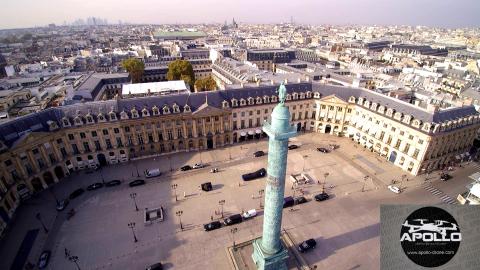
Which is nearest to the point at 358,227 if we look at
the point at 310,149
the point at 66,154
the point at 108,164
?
the point at 310,149

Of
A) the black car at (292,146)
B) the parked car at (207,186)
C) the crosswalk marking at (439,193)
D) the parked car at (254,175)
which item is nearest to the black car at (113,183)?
the parked car at (207,186)

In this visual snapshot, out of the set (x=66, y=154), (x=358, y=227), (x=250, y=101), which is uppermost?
(x=250, y=101)

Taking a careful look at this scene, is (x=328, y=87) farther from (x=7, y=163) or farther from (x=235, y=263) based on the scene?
(x=7, y=163)

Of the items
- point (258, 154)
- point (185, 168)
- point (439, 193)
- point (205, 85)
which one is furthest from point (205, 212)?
point (205, 85)

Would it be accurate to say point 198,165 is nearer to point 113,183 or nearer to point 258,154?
point 258,154

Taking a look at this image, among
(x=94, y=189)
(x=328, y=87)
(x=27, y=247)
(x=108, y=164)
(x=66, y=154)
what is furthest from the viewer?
(x=328, y=87)

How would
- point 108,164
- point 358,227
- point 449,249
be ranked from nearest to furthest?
point 449,249 < point 358,227 < point 108,164

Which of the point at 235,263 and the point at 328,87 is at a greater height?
the point at 328,87
